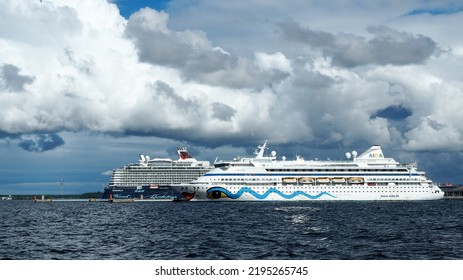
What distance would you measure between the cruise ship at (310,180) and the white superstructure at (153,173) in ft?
169

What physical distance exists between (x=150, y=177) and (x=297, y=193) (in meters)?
65.5

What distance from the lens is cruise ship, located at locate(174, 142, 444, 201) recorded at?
Answer: 4830 inches

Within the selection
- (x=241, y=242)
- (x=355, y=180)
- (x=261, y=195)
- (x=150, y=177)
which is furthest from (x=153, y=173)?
(x=241, y=242)

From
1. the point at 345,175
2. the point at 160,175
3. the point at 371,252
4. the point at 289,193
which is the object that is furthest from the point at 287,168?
the point at 371,252

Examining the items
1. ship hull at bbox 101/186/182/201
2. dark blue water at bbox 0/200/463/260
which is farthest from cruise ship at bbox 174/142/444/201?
dark blue water at bbox 0/200/463/260

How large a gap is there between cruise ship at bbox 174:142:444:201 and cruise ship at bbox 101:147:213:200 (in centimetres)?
4786

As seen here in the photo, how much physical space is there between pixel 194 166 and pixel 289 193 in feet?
210

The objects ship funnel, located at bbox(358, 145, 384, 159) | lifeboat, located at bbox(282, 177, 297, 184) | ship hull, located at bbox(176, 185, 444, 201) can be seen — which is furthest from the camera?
ship funnel, located at bbox(358, 145, 384, 159)

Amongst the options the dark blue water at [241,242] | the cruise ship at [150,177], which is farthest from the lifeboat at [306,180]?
the dark blue water at [241,242]

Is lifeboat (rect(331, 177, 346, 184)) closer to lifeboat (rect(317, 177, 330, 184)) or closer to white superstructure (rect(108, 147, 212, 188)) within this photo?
lifeboat (rect(317, 177, 330, 184))

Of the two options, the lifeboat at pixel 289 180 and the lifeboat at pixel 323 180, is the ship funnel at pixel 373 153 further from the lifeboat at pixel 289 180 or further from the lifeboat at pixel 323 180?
the lifeboat at pixel 289 180
